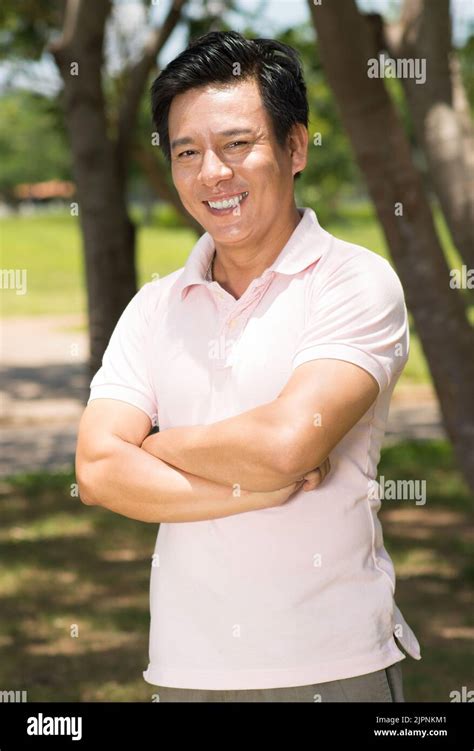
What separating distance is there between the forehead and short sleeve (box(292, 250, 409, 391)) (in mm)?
357

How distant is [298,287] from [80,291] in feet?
94.9

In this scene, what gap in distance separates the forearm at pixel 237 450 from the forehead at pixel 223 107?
0.59 meters

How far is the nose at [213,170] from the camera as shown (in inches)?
97.5

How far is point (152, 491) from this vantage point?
2523 millimetres

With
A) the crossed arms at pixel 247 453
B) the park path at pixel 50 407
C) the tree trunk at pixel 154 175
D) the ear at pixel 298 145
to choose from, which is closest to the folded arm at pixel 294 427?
the crossed arms at pixel 247 453

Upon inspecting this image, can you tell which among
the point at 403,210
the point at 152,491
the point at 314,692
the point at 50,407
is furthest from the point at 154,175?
the point at 314,692

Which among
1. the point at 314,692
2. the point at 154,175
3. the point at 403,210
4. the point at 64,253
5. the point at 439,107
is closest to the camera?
the point at 314,692

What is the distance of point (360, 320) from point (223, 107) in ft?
1.69

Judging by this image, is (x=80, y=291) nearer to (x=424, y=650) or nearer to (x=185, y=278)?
(x=424, y=650)

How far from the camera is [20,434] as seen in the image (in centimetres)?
1159

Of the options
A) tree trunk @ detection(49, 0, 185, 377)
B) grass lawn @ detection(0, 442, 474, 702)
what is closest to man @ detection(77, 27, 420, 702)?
grass lawn @ detection(0, 442, 474, 702)

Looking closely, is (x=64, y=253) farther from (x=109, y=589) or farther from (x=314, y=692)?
(x=314, y=692)

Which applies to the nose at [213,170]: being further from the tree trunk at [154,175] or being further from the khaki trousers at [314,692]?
the tree trunk at [154,175]
